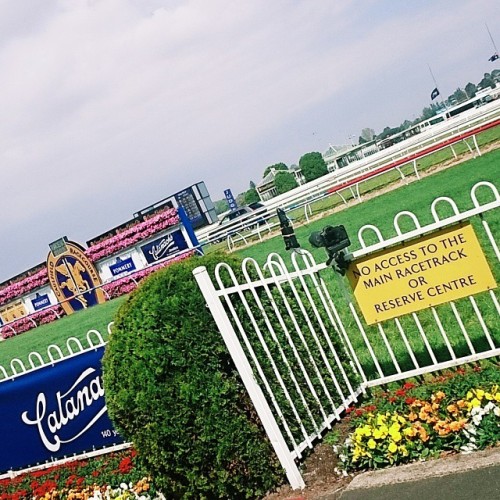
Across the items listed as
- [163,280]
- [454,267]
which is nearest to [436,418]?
[454,267]

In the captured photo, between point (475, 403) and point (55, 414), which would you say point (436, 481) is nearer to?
point (475, 403)

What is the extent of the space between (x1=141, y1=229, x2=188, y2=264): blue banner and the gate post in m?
19.2

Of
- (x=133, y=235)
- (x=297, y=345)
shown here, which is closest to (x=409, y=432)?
(x=297, y=345)

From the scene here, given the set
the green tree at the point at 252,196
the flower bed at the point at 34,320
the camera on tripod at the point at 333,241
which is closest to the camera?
the camera on tripod at the point at 333,241

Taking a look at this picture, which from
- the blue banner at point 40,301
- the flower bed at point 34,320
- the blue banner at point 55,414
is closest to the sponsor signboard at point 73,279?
the flower bed at point 34,320

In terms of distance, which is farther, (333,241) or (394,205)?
(394,205)

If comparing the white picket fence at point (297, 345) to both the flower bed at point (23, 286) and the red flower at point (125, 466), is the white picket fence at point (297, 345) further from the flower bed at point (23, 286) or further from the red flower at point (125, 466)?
the flower bed at point (23, 286)

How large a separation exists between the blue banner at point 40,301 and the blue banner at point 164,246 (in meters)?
8.10

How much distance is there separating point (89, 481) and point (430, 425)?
10.3ft

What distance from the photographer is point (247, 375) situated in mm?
4270

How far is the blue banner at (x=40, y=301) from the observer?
3049 cm

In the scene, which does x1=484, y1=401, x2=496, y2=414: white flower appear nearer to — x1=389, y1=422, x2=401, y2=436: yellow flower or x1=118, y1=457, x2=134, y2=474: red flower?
x1=389, y1=422, x2=401, y2=436: yellow flower

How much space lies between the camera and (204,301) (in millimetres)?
4418

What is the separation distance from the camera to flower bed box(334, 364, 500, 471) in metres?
3.72
